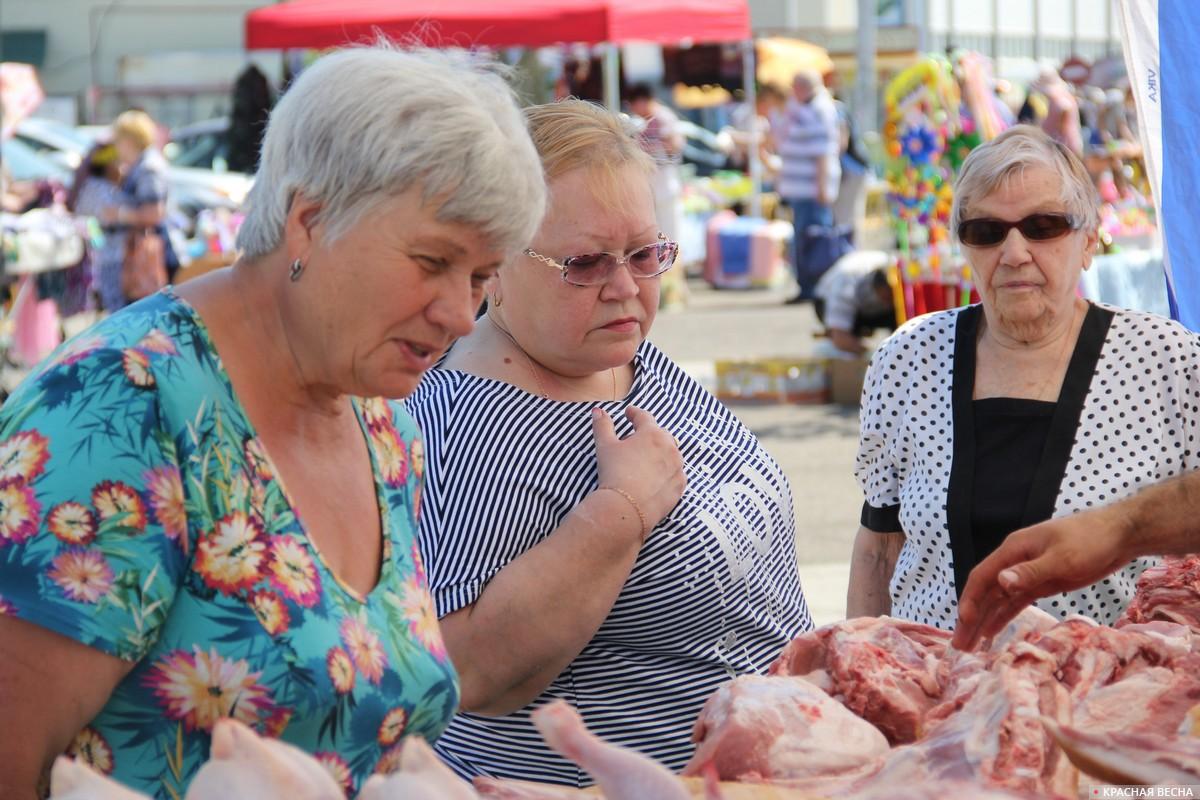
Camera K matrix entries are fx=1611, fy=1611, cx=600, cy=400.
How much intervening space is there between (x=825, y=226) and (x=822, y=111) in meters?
1.16

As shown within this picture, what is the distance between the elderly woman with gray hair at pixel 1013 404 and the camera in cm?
336

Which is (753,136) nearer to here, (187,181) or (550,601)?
(187,181)

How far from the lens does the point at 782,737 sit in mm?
2107

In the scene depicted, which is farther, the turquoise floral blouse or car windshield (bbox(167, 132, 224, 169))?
car windshield (bbox(167, 132, 224, 169))

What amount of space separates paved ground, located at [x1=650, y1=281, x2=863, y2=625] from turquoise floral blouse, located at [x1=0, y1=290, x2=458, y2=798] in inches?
152

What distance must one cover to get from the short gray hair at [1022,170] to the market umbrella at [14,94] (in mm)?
10600

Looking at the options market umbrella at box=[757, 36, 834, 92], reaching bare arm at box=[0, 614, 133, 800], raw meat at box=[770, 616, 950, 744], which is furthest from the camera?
market umbrella at box=[757, 36, 834, 92]

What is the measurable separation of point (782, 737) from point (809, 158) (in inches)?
543

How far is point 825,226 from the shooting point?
15477 millimetres

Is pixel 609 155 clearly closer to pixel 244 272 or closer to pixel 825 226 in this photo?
pixel 244 272

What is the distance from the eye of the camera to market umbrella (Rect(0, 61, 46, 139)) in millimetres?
12633

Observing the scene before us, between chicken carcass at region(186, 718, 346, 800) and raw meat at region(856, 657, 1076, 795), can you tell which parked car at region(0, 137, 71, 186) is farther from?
chicken carcass at region(186, 718, 346, 800)

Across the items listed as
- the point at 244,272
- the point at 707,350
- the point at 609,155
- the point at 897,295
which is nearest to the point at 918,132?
the point at 897,295

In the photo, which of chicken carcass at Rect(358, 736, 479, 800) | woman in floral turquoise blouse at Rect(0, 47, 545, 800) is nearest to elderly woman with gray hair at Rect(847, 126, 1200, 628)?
woman in floral turquoise blouse at Rect(0, 47, 545, 800)
